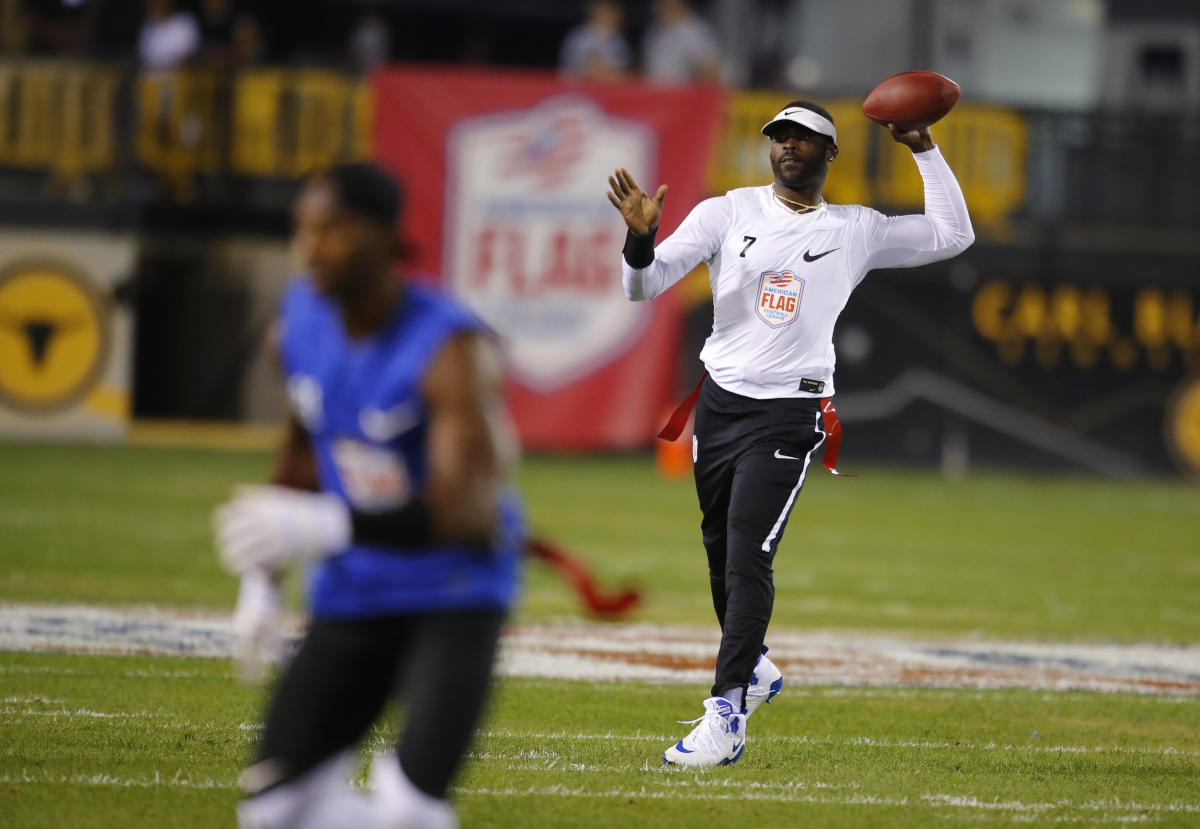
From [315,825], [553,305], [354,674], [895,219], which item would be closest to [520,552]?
[354,674]

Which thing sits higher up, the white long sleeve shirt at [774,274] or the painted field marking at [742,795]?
the white long sleeve shirt at [774,274]

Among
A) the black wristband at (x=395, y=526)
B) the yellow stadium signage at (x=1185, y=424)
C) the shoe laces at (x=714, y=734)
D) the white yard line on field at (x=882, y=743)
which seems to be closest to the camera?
the black wristband at (x=395, y=526)

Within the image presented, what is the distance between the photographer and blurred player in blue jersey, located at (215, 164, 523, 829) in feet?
13.4

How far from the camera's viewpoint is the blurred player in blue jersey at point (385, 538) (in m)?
4.07

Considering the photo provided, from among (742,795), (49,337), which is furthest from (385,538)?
(49,337)

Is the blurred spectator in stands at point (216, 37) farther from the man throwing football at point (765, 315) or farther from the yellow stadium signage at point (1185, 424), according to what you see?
the man throwing football at point (765, 315)

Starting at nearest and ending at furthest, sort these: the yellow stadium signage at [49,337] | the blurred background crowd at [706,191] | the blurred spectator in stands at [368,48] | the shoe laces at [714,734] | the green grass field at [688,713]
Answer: the green grass field at [688,713] → the shoe laces at [714,734] → the yellow stadium signage at [49,337] → the blurred background crowd at [706,191] → the blurred spectator in stands at [368,48]

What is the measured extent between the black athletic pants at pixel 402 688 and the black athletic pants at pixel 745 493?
2.26 m

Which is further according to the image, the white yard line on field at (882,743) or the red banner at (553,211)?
the red banner at (553,211)

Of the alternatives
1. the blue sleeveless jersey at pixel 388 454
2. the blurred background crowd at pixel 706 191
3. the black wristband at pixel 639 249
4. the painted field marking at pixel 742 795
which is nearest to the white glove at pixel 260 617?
the blue sleeveless jersey at pixel 388 454

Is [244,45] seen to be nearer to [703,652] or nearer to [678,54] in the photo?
[678,54]

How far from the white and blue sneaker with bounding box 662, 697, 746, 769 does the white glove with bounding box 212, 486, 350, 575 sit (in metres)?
2.69

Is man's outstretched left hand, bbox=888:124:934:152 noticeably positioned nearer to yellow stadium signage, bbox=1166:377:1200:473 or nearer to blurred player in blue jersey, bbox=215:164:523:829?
blurred player in blue jersey, bbox=215:164:523:829

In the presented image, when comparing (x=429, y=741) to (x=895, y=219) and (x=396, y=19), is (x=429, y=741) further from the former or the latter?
(x=396, y=19)
